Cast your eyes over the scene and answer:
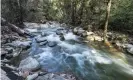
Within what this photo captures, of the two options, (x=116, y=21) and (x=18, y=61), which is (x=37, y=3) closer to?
(x=116, y=21)

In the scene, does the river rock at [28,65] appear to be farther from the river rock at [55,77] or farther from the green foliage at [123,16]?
the green foliage at [123,16]

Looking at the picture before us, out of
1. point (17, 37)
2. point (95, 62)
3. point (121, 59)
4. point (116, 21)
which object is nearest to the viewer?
point (95, 62)

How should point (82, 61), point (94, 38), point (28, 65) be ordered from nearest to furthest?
point (28, 65), point (82, 61), point (94, 38)

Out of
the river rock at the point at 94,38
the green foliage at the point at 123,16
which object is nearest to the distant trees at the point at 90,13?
the green foliage at the point at 123,16

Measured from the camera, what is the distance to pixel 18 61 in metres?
9.59

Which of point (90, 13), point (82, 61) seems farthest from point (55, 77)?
point (90, 13)

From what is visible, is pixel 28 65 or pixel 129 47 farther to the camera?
pixel 129 47

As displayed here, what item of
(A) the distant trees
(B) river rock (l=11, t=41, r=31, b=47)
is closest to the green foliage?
(A) the distant trees

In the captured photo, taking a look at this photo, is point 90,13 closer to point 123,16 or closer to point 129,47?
point 123,16

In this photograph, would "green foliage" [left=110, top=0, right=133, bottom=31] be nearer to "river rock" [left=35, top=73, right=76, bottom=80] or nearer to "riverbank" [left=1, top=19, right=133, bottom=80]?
"riverbank" [left=1, top=19, right=133, bottom=80]

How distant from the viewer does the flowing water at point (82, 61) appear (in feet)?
29.7

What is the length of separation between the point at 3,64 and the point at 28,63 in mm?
1108

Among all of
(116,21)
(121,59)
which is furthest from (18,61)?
(116,21)

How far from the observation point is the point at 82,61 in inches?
410
